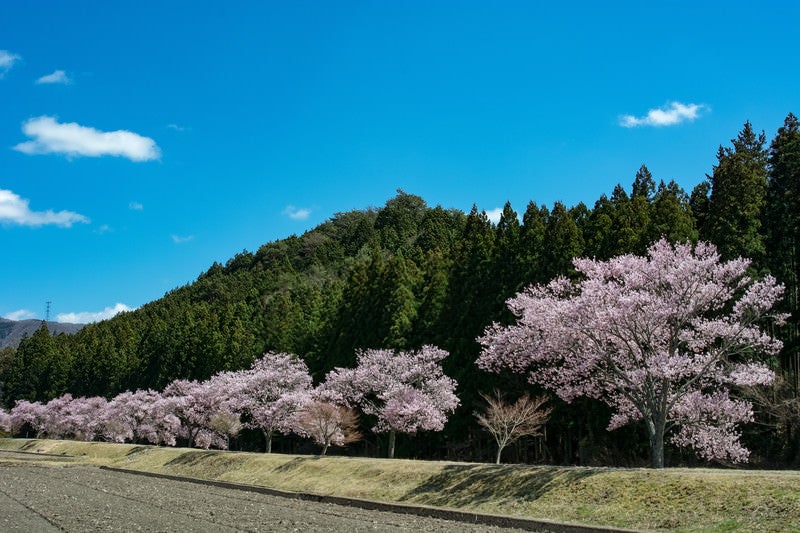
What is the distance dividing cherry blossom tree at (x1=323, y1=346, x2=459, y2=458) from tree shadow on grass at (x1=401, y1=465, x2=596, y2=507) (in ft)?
38.4

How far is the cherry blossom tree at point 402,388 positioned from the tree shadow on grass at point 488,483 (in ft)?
38.4

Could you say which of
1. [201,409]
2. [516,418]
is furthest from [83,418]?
[516,418]

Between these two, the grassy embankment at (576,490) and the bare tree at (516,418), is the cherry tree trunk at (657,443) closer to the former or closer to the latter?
the grassy embankment at (576,490)

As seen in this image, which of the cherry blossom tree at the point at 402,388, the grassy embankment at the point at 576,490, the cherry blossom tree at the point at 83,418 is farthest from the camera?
the cherry blossom tree at the point at 83,418

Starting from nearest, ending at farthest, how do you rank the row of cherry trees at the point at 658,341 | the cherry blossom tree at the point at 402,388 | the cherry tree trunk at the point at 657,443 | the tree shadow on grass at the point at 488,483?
Answer: 1. the tree shadow on grass at the point at 488,483
2. the cherry tree trunk at the point at 657,443
3. the row of cherry trees at the point at 658,341
4. the cherry blossom tree at the point at 402,388

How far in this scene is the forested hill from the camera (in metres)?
36.1

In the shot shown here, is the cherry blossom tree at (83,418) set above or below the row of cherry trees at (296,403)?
below

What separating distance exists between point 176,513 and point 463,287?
27.2 m

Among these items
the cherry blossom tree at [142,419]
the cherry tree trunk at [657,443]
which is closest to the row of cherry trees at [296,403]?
the cherry blossom tree at [142,419]

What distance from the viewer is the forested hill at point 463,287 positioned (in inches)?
1421

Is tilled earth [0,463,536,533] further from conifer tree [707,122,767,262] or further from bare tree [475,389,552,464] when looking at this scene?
conifer tree [707,122,767,262]

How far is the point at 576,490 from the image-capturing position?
19.3 metres

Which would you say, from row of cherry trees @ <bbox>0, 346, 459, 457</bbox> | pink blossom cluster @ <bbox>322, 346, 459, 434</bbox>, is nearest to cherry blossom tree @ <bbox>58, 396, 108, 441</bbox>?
row of cherry trees @ <bbox>0, 346, 459, 457</bbox>

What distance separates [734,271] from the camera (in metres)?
22.4
